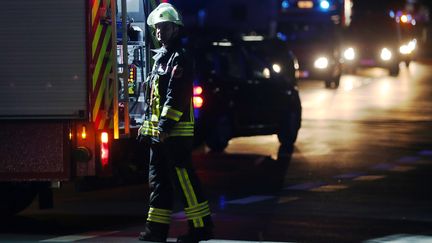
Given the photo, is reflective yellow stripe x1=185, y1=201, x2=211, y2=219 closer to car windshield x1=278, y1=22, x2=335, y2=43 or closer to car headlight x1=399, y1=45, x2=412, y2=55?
car windshield x1=278, y1=22, x2=335, y2=43

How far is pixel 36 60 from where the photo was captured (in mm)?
9680

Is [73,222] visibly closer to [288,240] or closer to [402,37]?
[288,240]

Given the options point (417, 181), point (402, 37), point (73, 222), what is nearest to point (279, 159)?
point (417, 181)

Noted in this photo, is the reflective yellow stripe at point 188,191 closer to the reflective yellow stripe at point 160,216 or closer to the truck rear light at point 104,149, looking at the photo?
the reflective yellow stripe at point 160,216

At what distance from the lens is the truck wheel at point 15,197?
1065 centimetres

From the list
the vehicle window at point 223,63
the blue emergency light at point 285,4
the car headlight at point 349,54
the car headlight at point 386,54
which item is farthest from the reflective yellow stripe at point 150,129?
the car headlight at point 349,54

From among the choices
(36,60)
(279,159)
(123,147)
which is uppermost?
(36,60)

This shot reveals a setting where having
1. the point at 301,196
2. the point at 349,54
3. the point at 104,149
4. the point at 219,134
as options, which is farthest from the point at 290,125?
the point at 349,54

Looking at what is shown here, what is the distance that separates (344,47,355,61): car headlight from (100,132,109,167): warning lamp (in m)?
30.0

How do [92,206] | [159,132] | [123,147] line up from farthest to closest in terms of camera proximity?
[92,206] < [123,147] < [159,132]

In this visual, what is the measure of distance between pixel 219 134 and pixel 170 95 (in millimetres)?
7988

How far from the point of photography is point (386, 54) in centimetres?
3844

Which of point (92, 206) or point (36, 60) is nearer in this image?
point (36, 60)

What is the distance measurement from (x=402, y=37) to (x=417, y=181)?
25.7 meters
